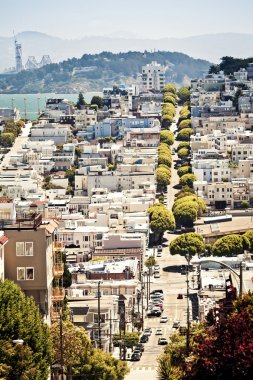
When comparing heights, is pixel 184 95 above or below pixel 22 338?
below

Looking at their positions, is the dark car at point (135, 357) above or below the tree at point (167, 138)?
above

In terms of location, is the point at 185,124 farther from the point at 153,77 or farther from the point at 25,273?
the point at 25,273

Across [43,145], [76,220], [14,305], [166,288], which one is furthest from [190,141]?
[14,305]

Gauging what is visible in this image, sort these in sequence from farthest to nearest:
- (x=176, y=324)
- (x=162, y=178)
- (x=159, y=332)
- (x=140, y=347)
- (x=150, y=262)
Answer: (x=162, y=178) < (x=150, y=262) < (x=176, y=324) < (x=159, y=332) < (x=140, y=347)

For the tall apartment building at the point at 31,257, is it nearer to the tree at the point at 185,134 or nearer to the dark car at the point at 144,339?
the dark car at the point at 144,339

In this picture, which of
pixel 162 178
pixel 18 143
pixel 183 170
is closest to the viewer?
pixel 162 178

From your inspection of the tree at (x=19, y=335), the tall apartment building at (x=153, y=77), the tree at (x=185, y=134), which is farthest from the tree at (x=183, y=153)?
the tree at (x=19, y=335)

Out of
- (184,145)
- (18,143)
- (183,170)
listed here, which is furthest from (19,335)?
(18,143)
